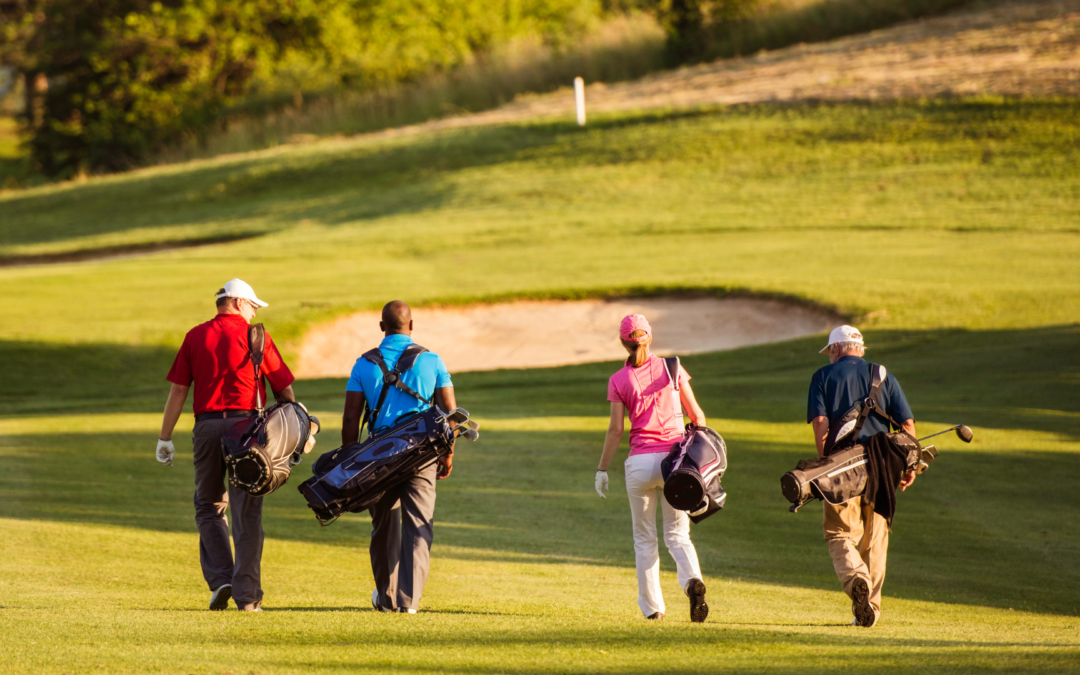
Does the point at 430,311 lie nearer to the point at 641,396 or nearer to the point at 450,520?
the point at 450,520

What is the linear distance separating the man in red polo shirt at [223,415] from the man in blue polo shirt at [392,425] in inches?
20.1

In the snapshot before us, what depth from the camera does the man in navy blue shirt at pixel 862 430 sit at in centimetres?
706

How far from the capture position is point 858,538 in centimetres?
724

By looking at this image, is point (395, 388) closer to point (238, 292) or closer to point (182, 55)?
point (238, 292)

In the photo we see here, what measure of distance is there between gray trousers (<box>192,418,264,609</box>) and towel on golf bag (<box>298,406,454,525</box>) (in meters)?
0.56

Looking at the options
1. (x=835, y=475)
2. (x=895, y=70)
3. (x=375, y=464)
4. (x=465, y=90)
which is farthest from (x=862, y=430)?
(x=465, y=90)

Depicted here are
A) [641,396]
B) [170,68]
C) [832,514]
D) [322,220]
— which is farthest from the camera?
[170,68]

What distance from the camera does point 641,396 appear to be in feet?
21.9

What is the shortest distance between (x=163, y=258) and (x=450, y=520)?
20704mm

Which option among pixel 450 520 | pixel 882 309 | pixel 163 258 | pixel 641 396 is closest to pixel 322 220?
pixel 163 258

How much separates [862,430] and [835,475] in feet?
1.47

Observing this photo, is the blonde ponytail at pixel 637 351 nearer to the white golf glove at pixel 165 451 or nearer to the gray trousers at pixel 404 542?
the gray trousers at pixel 404 542

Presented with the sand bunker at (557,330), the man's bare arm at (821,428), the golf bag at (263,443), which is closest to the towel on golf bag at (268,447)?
the golf bag at (263,443)

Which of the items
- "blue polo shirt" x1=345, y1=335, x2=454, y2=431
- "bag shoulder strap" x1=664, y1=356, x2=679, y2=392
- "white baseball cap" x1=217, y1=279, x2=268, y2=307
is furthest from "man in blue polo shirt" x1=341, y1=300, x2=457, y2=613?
"bag shoulder strap" x1=664, y1=356, x2=679, y2=392
